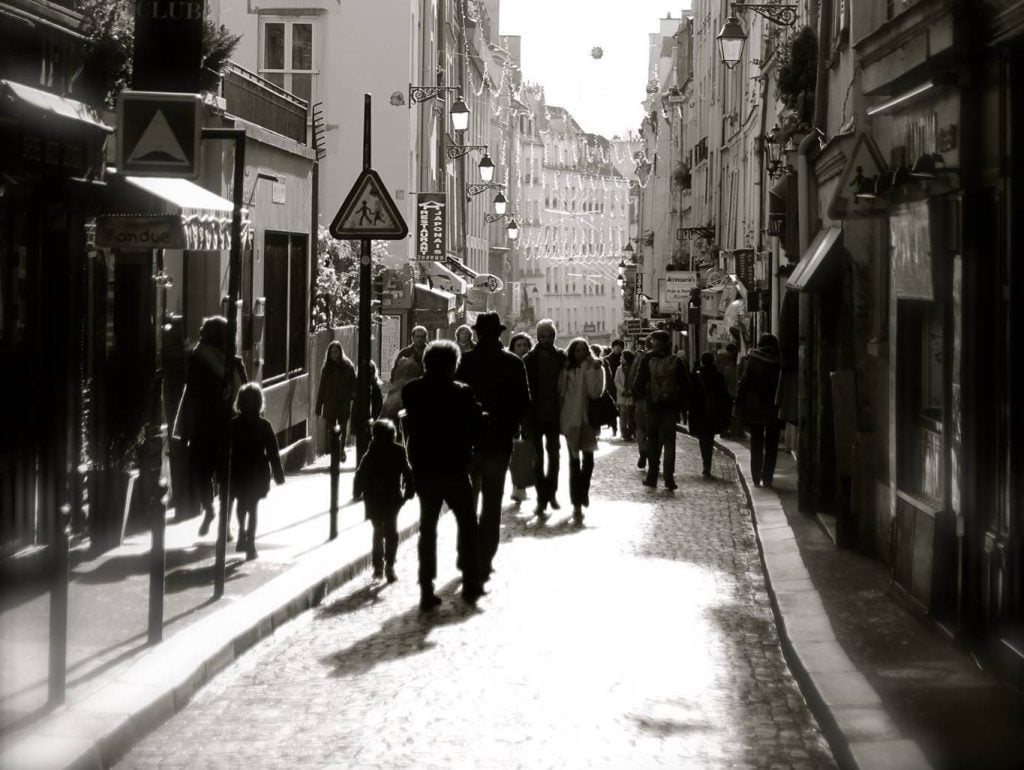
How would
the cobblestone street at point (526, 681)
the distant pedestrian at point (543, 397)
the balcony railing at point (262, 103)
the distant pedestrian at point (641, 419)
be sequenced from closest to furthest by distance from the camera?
1. the cobblestone street at point (526, 681)
2. the distant pedestrian at point (543, 397)
3. the balcony railing at point (262, 103)
4. the distant pedestrian at point (641, 419)

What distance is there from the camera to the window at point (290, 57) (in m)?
36.8

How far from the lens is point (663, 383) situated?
20281 millimetres

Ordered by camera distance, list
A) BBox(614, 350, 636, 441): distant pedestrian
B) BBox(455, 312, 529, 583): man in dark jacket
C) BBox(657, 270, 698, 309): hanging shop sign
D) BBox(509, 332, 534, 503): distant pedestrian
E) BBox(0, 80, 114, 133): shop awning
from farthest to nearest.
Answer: BBox(657, 270, 698, 309): hanging shop sign
BBox(614, 350, 636, 441): distant pedestrian
BBox(509, 332, 534, 503): distant pedestrian
BBox(455, 312, 529, 583): man in dark jacket
BBox(0, 80, 114, 133): shop awning

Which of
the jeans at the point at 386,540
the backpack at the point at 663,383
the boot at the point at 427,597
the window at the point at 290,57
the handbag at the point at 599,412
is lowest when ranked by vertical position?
the boot at the point at 427,597

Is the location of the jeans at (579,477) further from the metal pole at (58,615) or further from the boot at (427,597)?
the metal pole at (58,615)

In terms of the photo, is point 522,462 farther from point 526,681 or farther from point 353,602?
point 526,681

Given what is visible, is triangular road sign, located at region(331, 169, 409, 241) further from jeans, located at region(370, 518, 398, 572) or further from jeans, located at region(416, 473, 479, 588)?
jeans, located at region(416, 473, 479, 588)

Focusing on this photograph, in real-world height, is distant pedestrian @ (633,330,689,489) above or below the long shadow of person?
above

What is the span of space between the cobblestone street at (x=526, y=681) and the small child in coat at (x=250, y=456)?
3.21 feet

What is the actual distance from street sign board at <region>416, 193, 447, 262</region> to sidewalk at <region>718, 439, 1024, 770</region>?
26.1 metres

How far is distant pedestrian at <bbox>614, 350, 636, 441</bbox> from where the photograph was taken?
3145cm

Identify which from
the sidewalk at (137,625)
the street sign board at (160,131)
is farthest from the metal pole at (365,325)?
the street sign board at (160,131)

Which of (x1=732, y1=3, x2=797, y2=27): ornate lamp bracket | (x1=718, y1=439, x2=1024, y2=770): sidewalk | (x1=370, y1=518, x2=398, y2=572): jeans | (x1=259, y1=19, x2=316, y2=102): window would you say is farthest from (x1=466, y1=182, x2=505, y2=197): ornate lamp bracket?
(x1=718, y1=439, x2=1024, y2=770): sidewalk

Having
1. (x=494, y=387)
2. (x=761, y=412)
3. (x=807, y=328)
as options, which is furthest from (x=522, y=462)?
(x=761, y=412)
